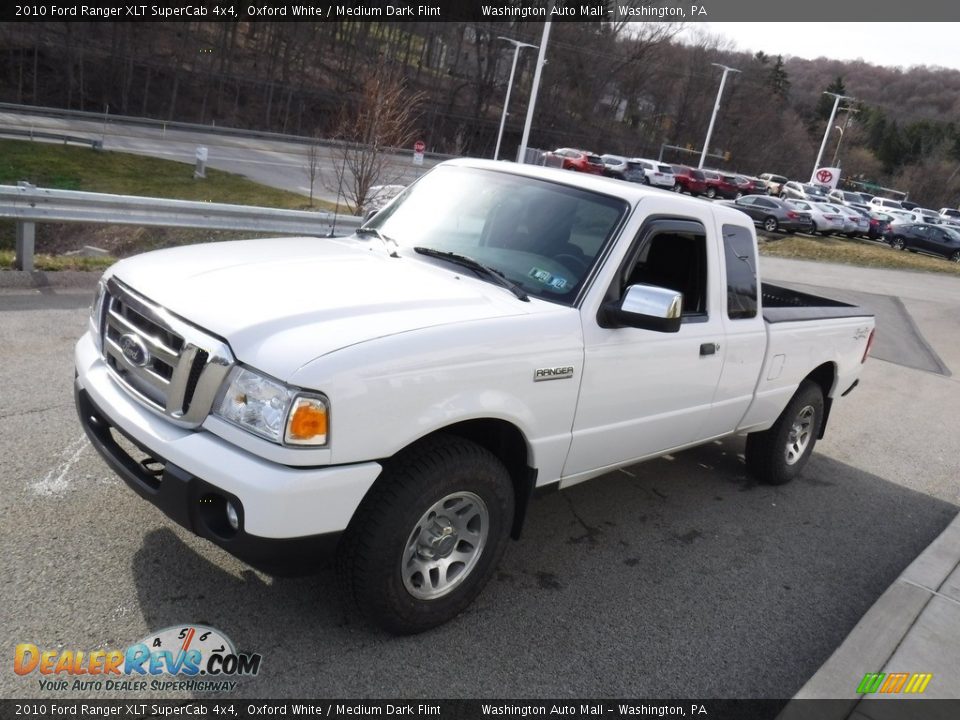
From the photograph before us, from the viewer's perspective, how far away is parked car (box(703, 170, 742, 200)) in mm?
49625

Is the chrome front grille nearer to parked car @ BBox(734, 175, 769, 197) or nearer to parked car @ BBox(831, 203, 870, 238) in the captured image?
parked car @ BBox(831, 203, 870, 238)

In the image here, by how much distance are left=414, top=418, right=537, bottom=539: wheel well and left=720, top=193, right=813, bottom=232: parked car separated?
109 ft

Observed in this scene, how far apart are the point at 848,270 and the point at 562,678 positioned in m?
26.4

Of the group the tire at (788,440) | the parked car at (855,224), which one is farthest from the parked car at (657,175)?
the tire at (788,440)

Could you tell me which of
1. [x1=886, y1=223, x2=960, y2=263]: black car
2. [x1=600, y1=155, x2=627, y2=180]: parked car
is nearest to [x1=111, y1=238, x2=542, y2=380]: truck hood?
[x1=886, y1=223, x2=960, y2=263]: black car

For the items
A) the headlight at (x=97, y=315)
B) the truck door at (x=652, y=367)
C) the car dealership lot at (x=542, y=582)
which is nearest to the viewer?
the car dealership lot at (x=542, y=582)

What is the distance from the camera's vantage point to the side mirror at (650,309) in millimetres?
3598

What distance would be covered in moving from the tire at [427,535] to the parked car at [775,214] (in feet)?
110

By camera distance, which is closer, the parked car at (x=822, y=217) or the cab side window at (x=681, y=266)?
the cab side window at (x=681, y=266)

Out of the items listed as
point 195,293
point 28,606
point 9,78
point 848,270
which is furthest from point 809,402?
point 9,78

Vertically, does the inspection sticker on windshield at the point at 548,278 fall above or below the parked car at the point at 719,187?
above

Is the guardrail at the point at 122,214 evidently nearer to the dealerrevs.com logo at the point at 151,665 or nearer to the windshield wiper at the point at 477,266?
the windshield wiper at the point at 477,266

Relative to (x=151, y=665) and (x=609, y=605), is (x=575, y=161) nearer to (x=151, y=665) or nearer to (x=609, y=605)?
(x=609, y=605)

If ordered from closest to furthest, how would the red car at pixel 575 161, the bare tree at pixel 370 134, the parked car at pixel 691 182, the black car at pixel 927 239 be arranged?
the bare tree at pixel 370 134 < the black car at pixel 927 239 < the red car at pixel 575 161 < the parked car at pixel 691 182
